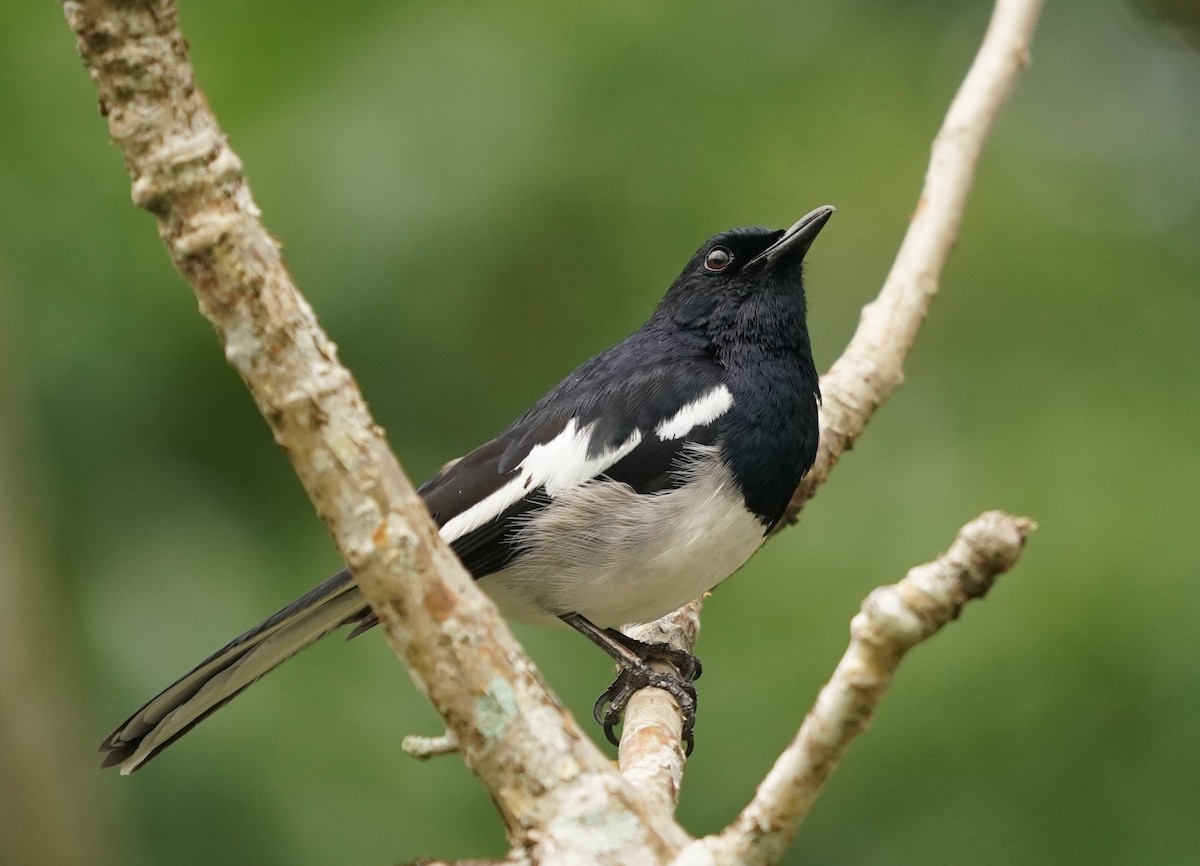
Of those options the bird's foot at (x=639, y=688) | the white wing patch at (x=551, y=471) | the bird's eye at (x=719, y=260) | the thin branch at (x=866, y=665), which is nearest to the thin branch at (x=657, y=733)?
the bird's foot at (x=639, y=688)

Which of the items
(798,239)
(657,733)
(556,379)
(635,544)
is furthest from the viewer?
(556,379)

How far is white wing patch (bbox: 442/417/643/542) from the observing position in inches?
116

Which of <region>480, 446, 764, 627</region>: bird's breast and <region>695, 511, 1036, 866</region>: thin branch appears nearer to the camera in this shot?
<region>695, 511, 1036, 866</region>: thin branch

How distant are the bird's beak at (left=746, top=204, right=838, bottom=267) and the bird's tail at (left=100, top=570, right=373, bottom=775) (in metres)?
1.37

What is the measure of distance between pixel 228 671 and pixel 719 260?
160 cm

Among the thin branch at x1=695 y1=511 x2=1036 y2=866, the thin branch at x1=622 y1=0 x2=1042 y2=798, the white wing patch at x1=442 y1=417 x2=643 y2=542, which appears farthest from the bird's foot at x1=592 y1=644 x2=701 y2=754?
the thin branch at x1=695 y1=511 x2=1036 y2=866

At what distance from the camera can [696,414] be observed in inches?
120

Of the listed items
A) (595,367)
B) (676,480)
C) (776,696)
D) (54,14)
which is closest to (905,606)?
(676,480)

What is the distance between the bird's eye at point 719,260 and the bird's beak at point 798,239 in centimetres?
5

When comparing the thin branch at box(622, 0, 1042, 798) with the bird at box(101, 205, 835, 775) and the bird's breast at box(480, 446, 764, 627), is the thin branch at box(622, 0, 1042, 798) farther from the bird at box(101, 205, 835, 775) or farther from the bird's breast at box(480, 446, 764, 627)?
the bird's breast at box(480, 446, 764, 627)

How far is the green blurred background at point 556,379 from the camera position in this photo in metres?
3.60

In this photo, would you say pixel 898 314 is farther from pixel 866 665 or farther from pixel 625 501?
pixel 866 665

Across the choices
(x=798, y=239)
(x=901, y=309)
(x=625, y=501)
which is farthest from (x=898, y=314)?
(x=625, y=501)

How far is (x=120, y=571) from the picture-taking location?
4316mm
